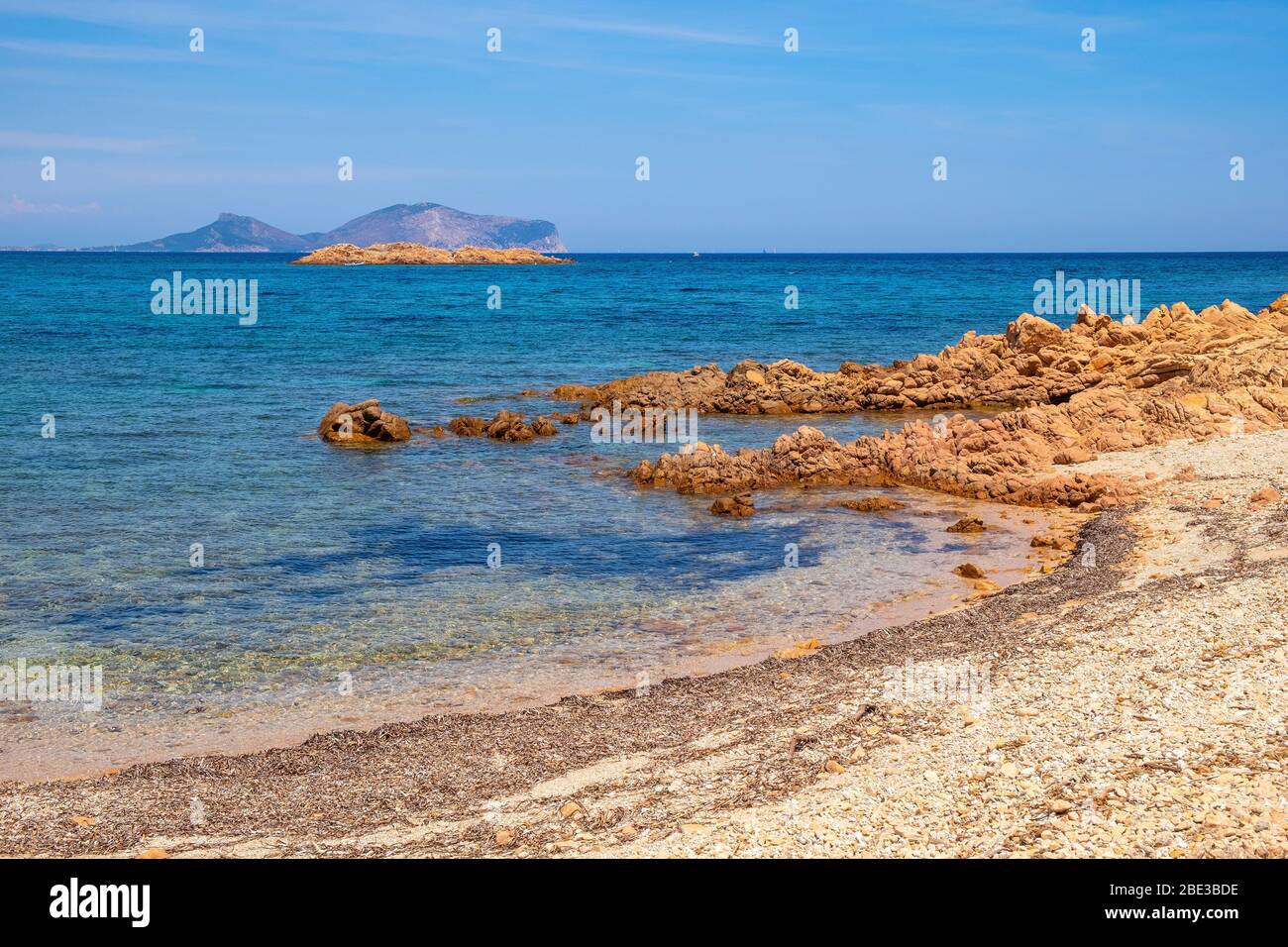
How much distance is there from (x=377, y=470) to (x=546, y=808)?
50.8 feet

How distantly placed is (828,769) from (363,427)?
19728 millimetres

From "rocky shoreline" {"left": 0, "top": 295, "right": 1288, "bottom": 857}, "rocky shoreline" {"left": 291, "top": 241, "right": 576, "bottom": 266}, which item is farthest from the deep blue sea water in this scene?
"rocky shoreline" {"left": 291, "top": 241, "right": 576, "bottom": 266}

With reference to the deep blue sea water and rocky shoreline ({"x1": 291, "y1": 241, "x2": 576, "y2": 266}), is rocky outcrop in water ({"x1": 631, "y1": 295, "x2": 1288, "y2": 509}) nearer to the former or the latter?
the deep blue sea water

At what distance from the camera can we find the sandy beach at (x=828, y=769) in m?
6.86

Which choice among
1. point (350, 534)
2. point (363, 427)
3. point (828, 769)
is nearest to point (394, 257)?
point (363, 427)

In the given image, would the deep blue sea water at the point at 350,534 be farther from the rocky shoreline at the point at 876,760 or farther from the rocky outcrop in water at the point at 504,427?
the rocky shoreline at the point at 876,760

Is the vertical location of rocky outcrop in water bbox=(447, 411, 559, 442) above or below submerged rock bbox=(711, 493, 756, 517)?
above

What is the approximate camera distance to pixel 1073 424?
75.1 feet

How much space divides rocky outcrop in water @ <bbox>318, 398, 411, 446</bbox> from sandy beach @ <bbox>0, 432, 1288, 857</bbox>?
53.0 ft

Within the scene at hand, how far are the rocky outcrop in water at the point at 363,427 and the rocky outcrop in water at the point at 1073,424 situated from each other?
23.6 ft

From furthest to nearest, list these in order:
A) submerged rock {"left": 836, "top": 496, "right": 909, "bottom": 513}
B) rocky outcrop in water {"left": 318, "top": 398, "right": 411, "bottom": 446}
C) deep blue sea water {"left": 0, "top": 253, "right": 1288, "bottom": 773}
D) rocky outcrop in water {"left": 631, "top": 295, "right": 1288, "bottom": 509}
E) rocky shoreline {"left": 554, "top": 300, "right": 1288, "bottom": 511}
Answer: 1. rocky outcrop in water {"left": 318, "top": 398, "right": 411, "bottom": 446}
2. rocky shoreline {"left": 554, "top": 300, "right": 1288, "bottom": 511}
3. rocky outcrop in water {"left": 631, "top": 295, "right": 1288, "bottom": 509}
4. submerged rock {"left": 836, "top": 496, "right": 909, "bottom": 513}
5. deep blue sea water {"left": 0, "top": 253, "right": 1288, "bottom": 773}

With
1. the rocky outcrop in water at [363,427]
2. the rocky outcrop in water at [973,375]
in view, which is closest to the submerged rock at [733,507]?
the rocky outcrop in water at [363,427]

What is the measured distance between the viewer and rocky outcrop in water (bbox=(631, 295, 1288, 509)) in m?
20.3
